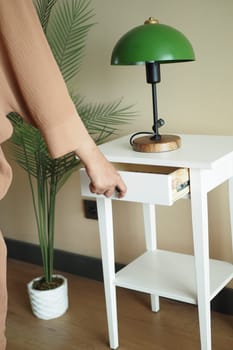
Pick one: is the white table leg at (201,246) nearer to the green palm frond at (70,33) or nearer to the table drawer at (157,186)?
the table drawer at (157,186)

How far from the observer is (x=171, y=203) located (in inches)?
57.6

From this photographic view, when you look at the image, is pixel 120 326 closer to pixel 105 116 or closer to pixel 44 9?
pixel 105 116

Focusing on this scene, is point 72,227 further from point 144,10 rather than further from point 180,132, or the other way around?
point 144,10

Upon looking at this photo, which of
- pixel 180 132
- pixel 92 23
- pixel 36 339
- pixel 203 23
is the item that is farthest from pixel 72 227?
pixel 203 23

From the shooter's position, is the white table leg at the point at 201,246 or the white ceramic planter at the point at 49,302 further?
the white ceramic planter at the point at 49,302

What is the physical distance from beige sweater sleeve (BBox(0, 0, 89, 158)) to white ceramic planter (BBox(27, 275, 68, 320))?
1185 mm

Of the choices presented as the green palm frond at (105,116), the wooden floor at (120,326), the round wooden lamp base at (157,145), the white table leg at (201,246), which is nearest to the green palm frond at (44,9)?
the green palm frond at (105,116)

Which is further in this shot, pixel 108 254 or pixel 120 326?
pixel 120 326

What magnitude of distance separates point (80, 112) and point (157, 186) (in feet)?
1.90

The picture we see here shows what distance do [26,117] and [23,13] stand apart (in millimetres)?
180

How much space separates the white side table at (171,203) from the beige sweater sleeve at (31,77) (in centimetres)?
56

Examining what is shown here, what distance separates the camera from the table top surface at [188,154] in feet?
4.75

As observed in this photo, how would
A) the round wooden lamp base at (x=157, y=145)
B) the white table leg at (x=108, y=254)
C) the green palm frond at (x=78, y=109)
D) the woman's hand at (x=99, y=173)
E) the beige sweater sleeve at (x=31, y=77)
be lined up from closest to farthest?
the beige sweater sleeve at (x=31, y=77) → the woman's hand at (x=99, y=173) → the round wooden lamp base at (x=157, y=145) → the white table leg at (x=108, y=254) → the green palm frond at (x=78, y=109)

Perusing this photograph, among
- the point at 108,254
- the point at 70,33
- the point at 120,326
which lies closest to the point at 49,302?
the point at 120,326
